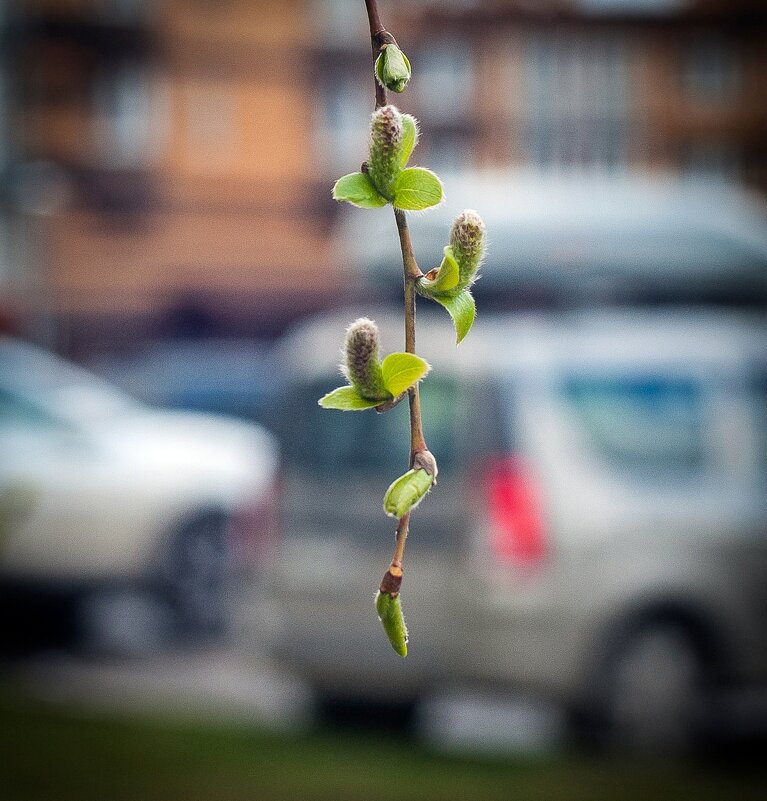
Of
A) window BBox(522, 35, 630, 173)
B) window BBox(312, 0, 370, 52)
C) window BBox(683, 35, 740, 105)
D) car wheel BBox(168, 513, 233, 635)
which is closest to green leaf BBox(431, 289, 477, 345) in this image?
car wheel BBox(168, 513, 233, 635)

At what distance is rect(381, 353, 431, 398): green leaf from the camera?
1.54 feet

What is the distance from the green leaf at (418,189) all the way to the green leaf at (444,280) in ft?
0.07

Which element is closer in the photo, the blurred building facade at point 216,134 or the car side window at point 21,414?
the car side window at point 21,414

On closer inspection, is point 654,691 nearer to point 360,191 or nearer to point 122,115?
point 360,191

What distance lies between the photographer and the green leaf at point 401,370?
0.47m

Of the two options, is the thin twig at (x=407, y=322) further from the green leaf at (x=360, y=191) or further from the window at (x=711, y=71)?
the window at (x=711, y=71)

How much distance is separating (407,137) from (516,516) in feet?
13.0

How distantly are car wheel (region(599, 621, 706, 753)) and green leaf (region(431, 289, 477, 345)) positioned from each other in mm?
4184

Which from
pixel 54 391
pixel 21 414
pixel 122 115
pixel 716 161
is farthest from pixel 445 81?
pixel 21 414

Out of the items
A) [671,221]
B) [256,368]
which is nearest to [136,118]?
[256,368]

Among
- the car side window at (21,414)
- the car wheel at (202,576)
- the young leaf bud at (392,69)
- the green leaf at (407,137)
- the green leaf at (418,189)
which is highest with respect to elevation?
the car side window at (21,414)

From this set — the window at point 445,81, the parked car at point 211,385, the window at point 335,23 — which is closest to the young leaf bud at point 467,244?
the parked car at point 211,385

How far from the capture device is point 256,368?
10.7 meters

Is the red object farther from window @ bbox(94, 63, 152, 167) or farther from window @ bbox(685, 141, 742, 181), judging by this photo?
window @ bbox(685, 141, 742, 181)
